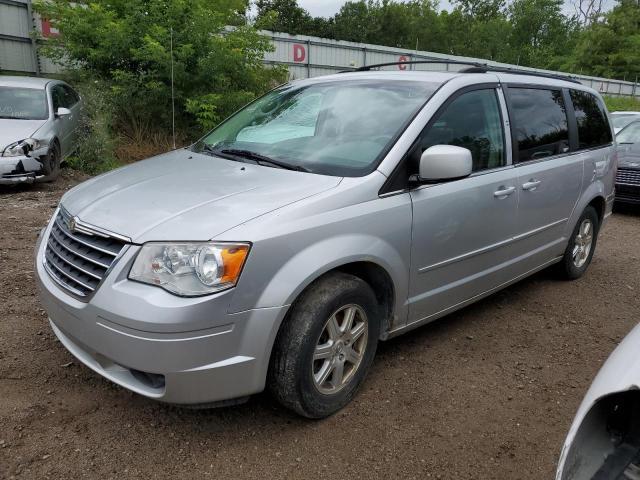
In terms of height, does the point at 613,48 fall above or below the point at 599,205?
above

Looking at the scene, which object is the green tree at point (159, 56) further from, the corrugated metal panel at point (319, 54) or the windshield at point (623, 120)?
the corrugated metal panel at point (319, 54)

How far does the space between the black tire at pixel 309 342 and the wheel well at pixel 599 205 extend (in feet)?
10.6

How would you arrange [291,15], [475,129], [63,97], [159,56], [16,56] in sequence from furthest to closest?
1. [291,15]
2. [16,56]
3. [159,56]
4. [63,97]
5. [475,129]

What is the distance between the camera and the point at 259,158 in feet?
10.4

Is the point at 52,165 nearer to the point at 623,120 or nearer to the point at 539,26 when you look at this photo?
the point at 623,120

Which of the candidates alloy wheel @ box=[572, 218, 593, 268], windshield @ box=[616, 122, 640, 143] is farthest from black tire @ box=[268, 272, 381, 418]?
windshield @ box=[616, 122, 640, 143]

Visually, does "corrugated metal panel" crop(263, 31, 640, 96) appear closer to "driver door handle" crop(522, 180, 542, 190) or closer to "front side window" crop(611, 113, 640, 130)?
"front side window" crop(611, 113, 640, 130)

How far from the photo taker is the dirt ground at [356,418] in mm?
2436

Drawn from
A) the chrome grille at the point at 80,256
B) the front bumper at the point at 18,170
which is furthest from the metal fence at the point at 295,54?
the front bumper at the point at 18,170

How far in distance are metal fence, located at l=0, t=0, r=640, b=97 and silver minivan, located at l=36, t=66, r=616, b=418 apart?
83 cm

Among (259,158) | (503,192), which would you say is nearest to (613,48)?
(503,192)

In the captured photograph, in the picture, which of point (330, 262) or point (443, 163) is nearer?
point (330, 262)

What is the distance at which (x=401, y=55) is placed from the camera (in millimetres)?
23016

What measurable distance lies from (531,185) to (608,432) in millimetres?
2458
